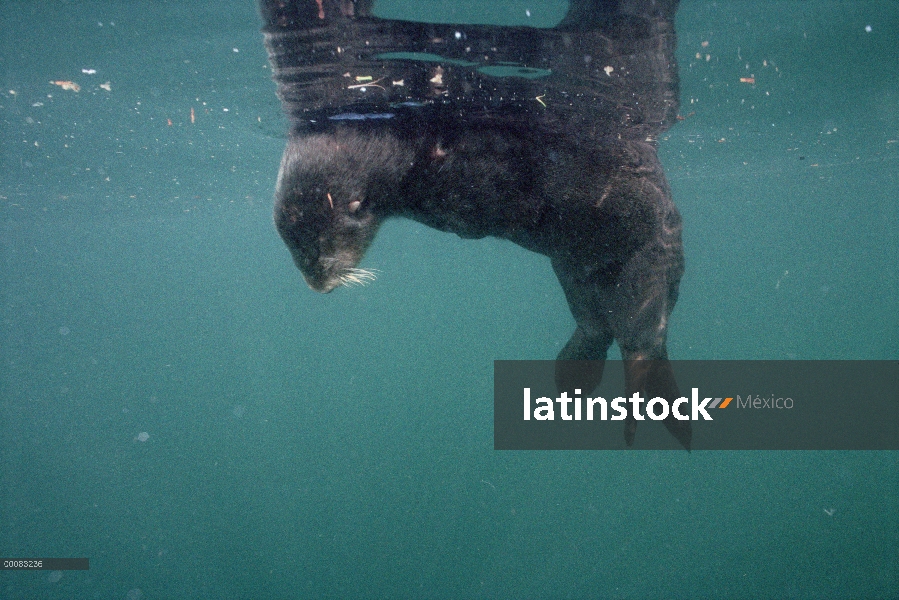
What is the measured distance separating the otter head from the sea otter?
0.01 m

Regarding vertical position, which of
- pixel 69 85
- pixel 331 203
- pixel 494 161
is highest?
pixel 69 85

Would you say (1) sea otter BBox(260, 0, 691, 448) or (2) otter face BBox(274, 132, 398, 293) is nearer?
(2) otter face BBox(274, 132, 398, 293)

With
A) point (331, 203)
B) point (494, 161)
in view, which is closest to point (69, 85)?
point (331, 203)

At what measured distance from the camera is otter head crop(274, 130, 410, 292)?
372 cm

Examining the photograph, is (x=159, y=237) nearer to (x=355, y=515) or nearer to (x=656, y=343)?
(x=355, y=515)

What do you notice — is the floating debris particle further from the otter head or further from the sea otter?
the otter head

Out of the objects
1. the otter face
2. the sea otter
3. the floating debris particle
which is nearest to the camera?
the otter face

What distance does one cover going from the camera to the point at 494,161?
4.13 metres

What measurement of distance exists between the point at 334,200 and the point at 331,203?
0.10 feet

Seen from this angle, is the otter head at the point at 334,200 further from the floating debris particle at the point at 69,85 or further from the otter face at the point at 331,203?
the floating debris particle at the point at 69,85

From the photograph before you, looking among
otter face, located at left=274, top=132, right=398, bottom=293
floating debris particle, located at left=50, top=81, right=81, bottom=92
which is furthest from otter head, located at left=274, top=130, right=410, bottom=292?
floating debris particle, located at left=50, top=81, right=81, bottom=92

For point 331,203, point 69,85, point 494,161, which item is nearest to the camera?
point 331,203

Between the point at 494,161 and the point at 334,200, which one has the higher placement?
the point at 494,161

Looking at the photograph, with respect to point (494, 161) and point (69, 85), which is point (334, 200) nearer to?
point (494, 161)
